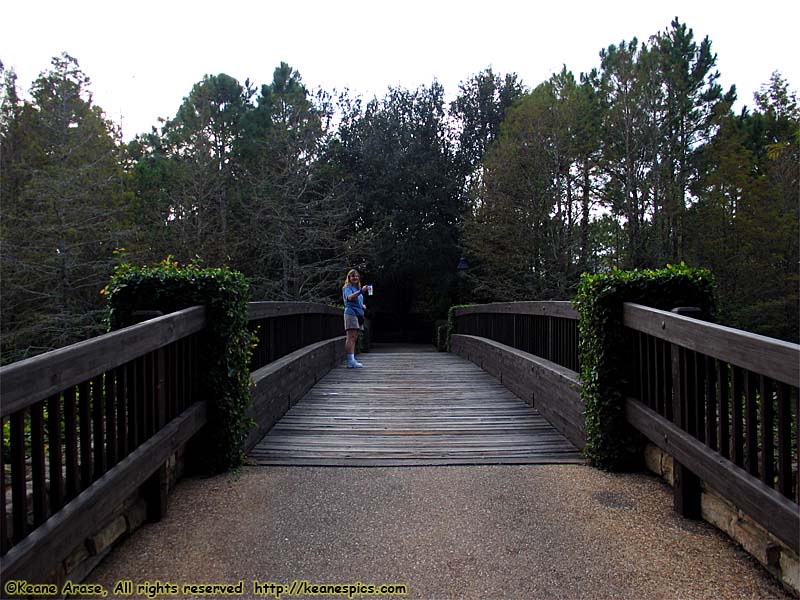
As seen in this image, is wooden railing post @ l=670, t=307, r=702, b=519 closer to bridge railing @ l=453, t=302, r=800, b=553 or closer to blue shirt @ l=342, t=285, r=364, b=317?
bridge railing @ l=453, t=302, r=800, b=553

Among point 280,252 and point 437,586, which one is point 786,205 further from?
point 437,586

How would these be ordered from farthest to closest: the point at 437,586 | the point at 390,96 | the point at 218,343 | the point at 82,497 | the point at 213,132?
the point at 390,96 → the point at 213,132 → the point at 218,343 → the point at 437,586 → the point at 82,497

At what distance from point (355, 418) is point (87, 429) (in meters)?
2.96

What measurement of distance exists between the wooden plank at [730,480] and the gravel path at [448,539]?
0.28 meters

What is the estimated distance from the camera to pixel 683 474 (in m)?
2.67

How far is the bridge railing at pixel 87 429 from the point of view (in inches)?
65.9

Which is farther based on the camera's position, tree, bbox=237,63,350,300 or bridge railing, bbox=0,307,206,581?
tree, bbox=237,63,350,300

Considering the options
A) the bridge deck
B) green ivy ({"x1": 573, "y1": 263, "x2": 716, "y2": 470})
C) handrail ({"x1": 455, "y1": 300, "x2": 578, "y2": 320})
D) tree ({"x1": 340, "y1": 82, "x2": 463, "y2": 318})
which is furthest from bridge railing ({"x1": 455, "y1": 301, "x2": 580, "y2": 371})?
tree ({"x1": 340, "y1": 82, "x2": 463, "y2": 318})

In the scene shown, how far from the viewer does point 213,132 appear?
23.5 m

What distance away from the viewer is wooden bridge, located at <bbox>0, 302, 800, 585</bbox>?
5.98 ft

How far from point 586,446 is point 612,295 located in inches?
38.2

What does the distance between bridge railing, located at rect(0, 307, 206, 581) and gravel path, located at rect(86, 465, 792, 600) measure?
1.13ft

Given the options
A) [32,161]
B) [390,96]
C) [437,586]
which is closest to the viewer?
[437,586]

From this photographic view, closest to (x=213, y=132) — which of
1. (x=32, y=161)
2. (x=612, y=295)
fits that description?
(x=32, y=161)
